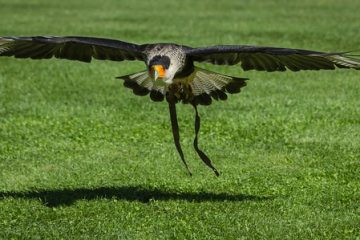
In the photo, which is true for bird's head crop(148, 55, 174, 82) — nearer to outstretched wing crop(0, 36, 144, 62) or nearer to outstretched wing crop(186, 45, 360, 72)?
outstretched wing crop(186, 45, 360, 72)

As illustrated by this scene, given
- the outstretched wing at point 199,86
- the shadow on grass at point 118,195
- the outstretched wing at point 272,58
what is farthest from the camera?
the shadow on grass at point 118,195

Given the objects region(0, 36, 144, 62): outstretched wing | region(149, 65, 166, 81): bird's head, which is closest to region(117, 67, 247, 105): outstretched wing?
region(0, 36, 144, 62): outstretched wing

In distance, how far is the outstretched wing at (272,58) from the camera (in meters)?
7.14

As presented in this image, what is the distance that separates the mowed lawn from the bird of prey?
873 millimetres

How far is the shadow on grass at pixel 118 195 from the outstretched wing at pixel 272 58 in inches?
57.9

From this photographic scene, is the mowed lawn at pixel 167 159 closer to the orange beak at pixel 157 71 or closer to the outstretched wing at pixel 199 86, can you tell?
the outstretched wing at pixel 199 86

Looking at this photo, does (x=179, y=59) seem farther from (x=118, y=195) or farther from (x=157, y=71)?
(x=118, y=195)

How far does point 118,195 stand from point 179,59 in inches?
77.4

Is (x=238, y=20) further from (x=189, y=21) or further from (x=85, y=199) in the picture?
(x=85, y=199)

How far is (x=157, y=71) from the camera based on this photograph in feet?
22.9

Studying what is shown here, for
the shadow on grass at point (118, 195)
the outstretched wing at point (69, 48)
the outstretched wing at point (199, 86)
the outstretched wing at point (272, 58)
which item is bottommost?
the shadow on grass at point (118, 195)

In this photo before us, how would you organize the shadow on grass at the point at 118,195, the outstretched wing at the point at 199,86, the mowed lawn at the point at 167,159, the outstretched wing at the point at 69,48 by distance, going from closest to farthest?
the mowed lawn at the point at 167,159
the outstretched wing at the point at 69,48
the outstretched wing at the point at 199,86
the shadow on grass at the point at 118,195

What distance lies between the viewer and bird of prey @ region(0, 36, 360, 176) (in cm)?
721

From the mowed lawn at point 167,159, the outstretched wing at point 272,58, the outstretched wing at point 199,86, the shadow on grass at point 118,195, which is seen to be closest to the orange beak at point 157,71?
the outstretched wing at point 272,58
